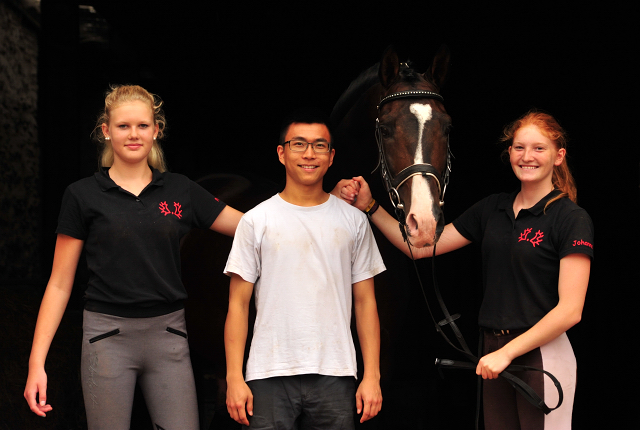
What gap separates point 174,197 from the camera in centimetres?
235

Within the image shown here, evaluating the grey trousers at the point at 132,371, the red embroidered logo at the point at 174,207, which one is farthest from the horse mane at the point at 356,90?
the grey trousers at the point at 132,371

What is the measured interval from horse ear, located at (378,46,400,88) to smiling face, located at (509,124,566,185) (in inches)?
25.8

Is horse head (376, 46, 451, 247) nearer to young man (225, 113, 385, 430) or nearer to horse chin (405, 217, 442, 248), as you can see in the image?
horse chin (405, 217, 442, 248)

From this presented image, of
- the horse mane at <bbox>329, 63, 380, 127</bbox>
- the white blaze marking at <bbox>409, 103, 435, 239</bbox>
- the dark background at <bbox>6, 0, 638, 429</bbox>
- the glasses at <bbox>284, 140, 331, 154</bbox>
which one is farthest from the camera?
the dark background at <bbox>6, 0, 638, 429</bbox>

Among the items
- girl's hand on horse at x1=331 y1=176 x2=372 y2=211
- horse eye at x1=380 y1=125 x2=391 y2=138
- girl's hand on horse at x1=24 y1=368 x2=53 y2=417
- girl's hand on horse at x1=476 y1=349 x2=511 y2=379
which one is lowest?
girl's hand on horse at x1=24 y1=368 x2=53 y2=417

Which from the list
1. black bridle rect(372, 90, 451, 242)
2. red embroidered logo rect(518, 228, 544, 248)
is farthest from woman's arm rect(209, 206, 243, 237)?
red embroidered logo rect(518, 228, 544, 248)

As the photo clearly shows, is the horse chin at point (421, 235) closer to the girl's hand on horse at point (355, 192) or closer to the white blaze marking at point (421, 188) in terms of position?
the white blaze marking at point (421, 188)

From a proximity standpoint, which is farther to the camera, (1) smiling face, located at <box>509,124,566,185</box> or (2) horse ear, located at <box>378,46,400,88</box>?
(2) horse ear, located at <box>378,46,400,88</box>

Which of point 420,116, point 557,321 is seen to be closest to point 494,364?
point 557,321

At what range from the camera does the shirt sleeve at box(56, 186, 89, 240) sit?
7.19 ft

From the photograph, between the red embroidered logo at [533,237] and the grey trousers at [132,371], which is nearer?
the grey trousers at [132,371]

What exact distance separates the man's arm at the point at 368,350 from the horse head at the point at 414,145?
0.30 metres

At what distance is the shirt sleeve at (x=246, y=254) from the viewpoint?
2191mm

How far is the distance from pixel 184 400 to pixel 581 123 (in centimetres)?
393
